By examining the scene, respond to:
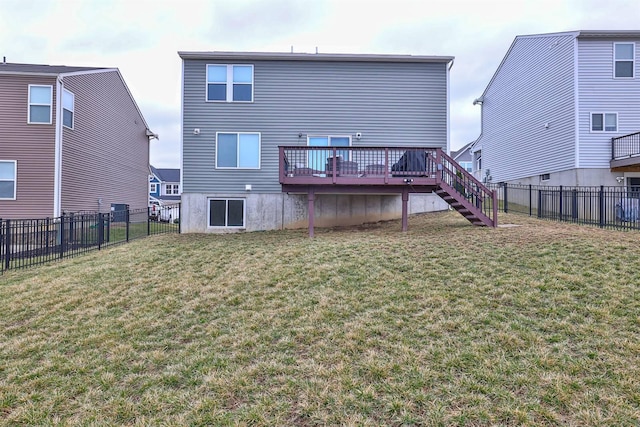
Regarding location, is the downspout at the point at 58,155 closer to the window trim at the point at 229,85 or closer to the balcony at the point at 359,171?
the window trim at the point at 229,85

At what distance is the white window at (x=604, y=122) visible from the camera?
14680 mm

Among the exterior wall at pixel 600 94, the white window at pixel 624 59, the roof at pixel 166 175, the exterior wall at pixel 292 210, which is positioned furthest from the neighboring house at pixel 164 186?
the white window at pixel 624 59

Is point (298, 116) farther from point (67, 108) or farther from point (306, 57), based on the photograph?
point (67, 108)

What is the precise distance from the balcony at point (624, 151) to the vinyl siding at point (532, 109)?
4.60 feet

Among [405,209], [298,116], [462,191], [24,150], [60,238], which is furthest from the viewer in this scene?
[24,150]

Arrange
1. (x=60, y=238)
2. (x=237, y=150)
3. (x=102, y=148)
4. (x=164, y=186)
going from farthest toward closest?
(x=164, y=186) < (x=102, y=148) < (x=237, y=150) < (x=60, y=238)

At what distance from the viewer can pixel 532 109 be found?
1811 cm

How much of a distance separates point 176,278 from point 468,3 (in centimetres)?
1717

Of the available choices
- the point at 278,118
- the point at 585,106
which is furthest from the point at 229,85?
the point at 585,106

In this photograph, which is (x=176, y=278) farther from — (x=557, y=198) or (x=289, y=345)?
(x=557, y=198)

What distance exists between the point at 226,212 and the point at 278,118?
4.02m

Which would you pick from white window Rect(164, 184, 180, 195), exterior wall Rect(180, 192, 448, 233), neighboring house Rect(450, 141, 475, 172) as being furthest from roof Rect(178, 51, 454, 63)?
white window Rect(164, 184, 180, 195)

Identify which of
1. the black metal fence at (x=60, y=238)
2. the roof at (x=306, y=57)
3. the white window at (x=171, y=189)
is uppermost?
the roof at (x=306, y=57)

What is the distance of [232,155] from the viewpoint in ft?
42.9
